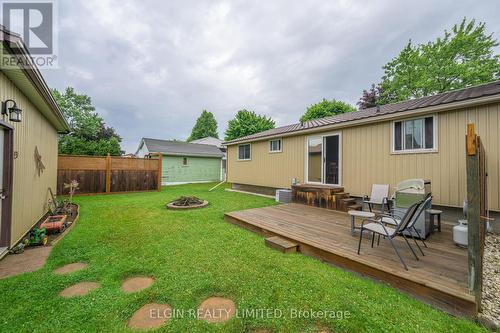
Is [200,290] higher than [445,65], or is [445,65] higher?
[445,65]

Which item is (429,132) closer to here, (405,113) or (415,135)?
(415,135)

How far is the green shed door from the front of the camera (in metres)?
15.2

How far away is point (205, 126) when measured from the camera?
131 feet

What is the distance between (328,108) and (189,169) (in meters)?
16.9

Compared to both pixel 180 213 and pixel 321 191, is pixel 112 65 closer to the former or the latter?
pixel 180 213

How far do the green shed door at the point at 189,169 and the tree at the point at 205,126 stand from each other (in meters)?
22.6

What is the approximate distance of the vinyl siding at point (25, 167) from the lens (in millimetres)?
3452

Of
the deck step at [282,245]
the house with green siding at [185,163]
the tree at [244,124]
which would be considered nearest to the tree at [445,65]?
the tree at [244,124]

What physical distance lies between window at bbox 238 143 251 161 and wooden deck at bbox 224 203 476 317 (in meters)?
6.03

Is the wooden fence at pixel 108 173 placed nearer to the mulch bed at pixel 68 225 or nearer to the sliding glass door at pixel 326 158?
the mulch bed at pixel 68 225

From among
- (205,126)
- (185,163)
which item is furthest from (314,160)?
(205,126)

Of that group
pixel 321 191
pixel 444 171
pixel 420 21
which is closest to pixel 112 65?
pixel 321 191

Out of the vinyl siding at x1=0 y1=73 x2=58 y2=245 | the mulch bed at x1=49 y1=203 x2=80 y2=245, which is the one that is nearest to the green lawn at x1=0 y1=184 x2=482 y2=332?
the mulch bed at x1=49 y1=203 x2=80 y2=245

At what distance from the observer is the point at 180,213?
5883 millimetres
